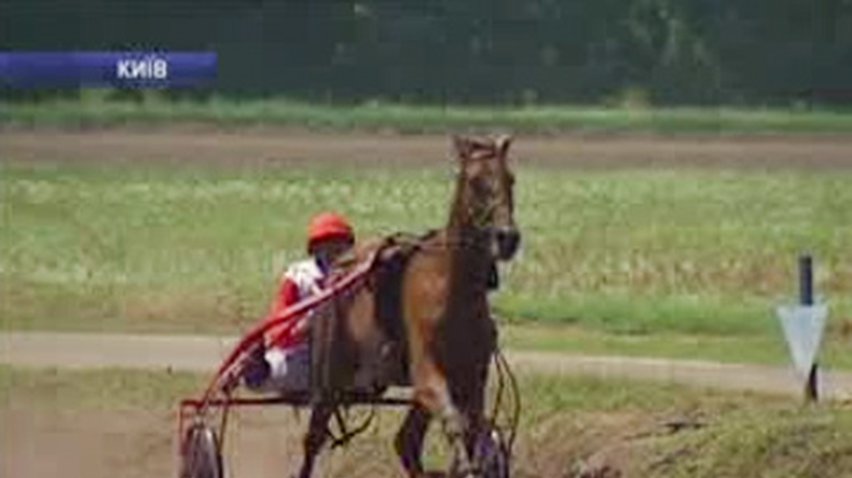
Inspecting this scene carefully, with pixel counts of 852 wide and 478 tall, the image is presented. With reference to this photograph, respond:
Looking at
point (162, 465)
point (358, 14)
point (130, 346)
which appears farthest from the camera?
point (358, 14)

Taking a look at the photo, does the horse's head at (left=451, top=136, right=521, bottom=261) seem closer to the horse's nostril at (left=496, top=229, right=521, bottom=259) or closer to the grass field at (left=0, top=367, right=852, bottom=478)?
the horse's nostril at (left=496, top=229, right=521, bottom=259)

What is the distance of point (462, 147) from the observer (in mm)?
12672

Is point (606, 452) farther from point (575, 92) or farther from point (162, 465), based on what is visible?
point (575, 92)

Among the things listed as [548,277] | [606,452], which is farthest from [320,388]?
[548,277]

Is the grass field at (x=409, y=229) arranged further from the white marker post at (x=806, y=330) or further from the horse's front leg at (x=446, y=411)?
the horse's front leg at (x=446, y=411)

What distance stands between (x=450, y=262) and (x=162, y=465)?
6.55 m

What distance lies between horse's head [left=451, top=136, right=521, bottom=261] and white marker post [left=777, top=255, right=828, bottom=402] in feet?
17.0

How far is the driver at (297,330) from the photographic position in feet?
47.0

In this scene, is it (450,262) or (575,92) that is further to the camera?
(575,92)

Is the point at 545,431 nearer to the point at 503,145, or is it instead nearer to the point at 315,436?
the point at 315,436

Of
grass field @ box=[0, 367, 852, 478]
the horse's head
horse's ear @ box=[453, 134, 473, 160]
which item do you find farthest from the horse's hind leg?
grass field @ box=[0, 367, 852, 478]

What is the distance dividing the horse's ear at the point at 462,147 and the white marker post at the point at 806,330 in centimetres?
524

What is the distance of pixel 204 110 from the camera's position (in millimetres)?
53906

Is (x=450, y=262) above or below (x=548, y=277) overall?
above
